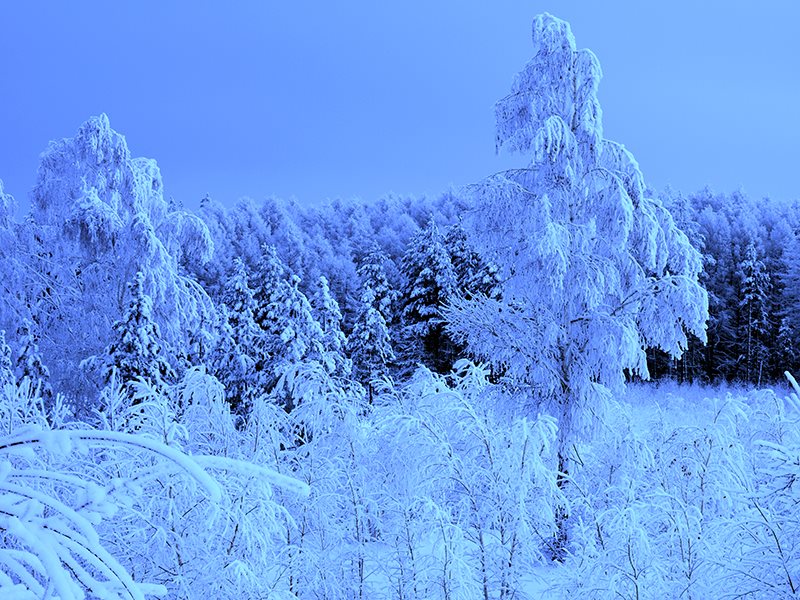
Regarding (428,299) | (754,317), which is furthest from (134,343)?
(754,317)

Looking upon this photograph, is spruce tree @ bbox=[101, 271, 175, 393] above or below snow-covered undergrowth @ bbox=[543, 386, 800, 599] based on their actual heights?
above

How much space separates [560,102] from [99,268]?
10575 mm

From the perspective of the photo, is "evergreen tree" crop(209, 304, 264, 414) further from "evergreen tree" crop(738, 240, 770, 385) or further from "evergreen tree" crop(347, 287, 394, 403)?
"evergreen tree" crop(738, 240, 770, 385)

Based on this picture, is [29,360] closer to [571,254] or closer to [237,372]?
[237,372]

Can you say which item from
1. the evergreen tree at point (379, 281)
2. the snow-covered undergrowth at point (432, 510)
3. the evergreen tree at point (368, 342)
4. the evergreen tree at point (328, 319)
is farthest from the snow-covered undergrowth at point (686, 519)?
the evergreen tree at point (379, 281)

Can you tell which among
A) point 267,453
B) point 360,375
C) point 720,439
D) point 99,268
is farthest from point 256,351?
point 720,439

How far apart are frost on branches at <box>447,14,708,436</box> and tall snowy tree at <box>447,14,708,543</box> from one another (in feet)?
0.06

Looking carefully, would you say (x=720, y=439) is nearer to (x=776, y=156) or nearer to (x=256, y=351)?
(x=256, y=351)

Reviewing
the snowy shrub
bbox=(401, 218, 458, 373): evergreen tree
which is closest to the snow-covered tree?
the snowy shrub

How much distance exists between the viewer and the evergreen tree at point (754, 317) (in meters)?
35.4

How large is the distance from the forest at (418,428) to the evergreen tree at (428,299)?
37.3 ft

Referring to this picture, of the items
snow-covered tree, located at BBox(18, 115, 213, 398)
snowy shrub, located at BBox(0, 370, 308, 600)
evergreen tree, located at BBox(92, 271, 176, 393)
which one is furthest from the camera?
snow-covered tree, located at BBox(18, 115, 213, 398)

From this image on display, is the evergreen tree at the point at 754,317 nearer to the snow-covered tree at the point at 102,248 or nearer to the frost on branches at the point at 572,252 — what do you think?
the frost on branches at the point at 572,252

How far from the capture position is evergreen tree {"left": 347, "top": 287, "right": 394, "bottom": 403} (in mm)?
28422
